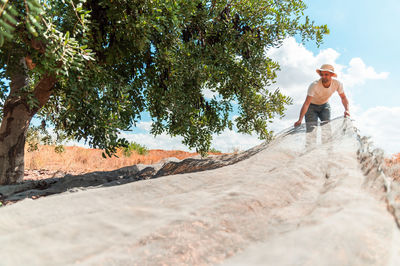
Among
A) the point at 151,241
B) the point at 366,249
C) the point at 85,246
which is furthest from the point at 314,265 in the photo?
the point at 85,246

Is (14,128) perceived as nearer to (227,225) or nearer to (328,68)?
(227,225)

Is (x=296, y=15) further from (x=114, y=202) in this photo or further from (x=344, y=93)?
(x=114, y=202)

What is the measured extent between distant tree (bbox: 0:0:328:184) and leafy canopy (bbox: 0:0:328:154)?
27mm

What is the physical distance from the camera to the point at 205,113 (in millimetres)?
8945

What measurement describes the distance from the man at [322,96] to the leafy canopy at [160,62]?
1.37 metres

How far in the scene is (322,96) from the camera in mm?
6883

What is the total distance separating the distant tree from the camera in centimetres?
576

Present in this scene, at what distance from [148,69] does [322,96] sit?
4662 mm

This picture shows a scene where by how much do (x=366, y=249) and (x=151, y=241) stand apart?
4.48 ft

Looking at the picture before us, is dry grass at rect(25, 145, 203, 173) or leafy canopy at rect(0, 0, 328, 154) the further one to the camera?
dry grass at rect(25, 145, 203, 173)

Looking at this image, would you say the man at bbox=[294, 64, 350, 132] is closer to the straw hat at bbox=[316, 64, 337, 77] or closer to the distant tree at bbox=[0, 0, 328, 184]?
the straw hat at bbox=[316, 64, 337, 77]

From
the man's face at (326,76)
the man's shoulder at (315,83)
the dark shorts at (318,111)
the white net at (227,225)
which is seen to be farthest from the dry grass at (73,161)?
the white net at (227,225)

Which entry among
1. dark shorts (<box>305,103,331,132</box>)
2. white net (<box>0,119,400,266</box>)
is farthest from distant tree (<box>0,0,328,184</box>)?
white net (<box>0,119,400,266</box>)

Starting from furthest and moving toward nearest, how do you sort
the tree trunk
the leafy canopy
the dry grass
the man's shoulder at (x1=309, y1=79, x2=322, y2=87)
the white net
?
the dry grass, the tree trunk, the man's shoulder at (x1=309, y1=79, x2=322, y2=87), the leafy canopy, the white net
